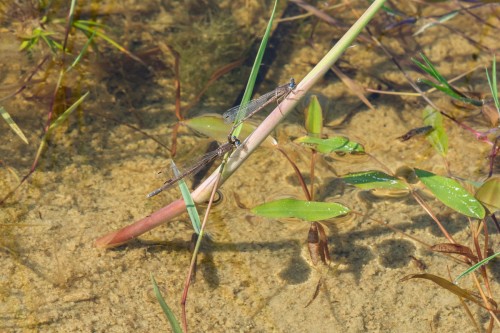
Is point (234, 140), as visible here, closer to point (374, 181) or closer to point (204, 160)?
point (204, 160)

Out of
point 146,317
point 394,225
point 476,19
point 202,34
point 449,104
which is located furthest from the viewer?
point 476,19

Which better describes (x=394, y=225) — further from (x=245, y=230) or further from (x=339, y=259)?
(x=245, y=230)

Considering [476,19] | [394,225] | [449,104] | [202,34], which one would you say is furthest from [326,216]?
[476,19]

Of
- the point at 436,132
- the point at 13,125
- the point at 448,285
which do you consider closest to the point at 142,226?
the point at 13,125

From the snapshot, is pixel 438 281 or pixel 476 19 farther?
pixel 476 19

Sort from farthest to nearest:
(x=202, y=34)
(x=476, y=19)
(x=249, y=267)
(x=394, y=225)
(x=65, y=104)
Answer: (x=476, y=19)
(x=202, y=34)
(x=65, y=104)
(x=394, y=225)
(x=249, y=267)

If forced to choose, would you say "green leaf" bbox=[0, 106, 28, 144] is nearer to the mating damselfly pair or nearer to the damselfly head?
the mating damselfly pair

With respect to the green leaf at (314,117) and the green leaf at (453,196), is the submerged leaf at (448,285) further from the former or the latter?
the green leaf at (314,117)
